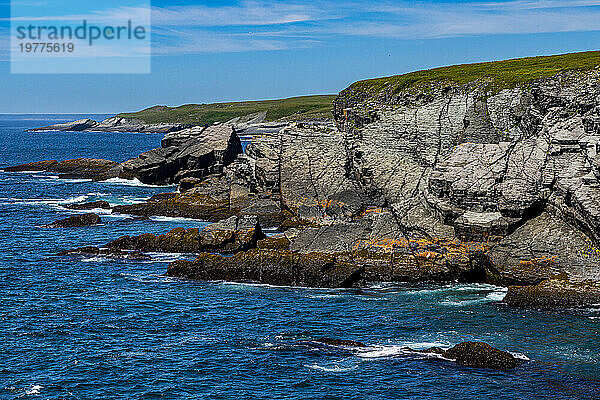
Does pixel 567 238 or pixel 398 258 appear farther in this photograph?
pixel 398 258

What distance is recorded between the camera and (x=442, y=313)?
45188 mm

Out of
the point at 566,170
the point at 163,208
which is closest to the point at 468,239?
the point at 566,170

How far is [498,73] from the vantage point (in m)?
74.6

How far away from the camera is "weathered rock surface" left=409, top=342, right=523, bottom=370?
3597cm

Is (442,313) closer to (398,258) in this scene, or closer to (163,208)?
(398,258)

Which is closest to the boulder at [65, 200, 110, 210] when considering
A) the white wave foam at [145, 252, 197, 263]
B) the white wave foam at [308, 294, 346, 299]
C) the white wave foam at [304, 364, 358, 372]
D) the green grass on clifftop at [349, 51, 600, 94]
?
the white wave foam at [145, 252, 197, 263]

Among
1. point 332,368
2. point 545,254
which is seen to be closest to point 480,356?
point 332,368

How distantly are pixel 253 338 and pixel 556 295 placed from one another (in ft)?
65.9

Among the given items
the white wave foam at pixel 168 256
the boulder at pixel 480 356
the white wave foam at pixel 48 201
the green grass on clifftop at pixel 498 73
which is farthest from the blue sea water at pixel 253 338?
the white wave foam at pixel 48 201

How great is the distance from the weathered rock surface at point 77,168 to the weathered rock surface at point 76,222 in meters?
43.9

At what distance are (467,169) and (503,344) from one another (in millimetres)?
21260

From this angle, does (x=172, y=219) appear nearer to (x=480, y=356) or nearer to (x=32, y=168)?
(x=480, y=356)

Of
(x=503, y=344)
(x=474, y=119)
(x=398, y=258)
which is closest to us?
(x=503, y=344)

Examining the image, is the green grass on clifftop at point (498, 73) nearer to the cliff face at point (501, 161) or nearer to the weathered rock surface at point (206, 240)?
the cliff face at point (501, 161)
